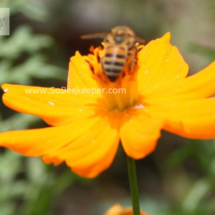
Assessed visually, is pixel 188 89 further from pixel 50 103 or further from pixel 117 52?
pixel 50 103

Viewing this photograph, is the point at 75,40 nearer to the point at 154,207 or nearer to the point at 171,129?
the point at 154,207

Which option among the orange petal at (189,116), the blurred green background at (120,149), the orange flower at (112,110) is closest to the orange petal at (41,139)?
the orange flower at (112,110)

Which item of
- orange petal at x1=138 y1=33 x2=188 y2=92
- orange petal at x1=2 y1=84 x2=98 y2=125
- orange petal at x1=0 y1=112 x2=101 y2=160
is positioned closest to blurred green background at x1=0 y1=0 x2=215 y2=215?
orange petal at x1=138 y1=33 x2=188 y2=92

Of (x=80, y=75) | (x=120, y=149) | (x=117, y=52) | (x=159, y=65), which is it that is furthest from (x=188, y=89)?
(x=120, y=149)

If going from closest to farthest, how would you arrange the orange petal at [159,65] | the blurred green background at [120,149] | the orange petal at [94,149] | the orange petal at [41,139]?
the orange petal at [94,149] → the orange petal at [41,139] → the orange petal at [159,65] → the blurred green background at [120,149]

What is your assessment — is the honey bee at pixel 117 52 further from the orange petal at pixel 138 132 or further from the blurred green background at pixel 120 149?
the blurred green background at pixel 120 149

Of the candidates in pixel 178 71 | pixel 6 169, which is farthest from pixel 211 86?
pixel 6 169
